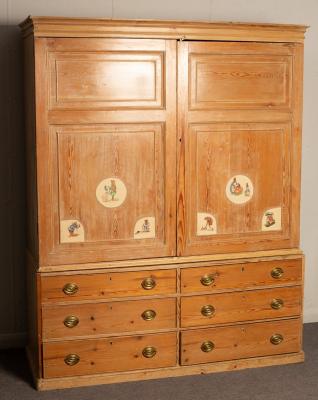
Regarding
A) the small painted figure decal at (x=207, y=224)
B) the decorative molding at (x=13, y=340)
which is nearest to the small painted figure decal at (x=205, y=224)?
the small painted figure decal at (x=207, y=224)

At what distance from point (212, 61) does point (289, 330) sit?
149 cm

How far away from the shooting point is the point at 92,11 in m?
3.91

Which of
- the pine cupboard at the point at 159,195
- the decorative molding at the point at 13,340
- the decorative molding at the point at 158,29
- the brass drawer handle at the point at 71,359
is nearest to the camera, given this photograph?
the decorative molding at the point at 158,29

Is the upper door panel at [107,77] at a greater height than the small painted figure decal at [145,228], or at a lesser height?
greater

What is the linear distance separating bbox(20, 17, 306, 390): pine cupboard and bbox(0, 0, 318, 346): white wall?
0.98 feet

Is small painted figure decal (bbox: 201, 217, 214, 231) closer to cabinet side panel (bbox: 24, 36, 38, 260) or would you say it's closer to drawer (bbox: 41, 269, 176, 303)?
drawer (bbox: 41, 269, 176, 303)

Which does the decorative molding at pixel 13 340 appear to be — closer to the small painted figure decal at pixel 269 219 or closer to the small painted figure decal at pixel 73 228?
the small painted figure decal at pixel 73 228

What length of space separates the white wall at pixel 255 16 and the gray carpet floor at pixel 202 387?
0.59 metres

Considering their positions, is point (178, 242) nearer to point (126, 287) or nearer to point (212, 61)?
point (126, 287)

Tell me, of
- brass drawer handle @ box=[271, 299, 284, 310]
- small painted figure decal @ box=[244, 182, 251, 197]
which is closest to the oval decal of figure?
small painted figure decal @ box=[244, 182, 251, 197]

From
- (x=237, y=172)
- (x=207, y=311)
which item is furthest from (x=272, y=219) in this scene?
(x=207, y=311)

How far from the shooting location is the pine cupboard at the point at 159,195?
3412 mm

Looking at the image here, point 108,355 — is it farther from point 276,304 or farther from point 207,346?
point 276,304

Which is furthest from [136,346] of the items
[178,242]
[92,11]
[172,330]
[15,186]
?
[92,11]
